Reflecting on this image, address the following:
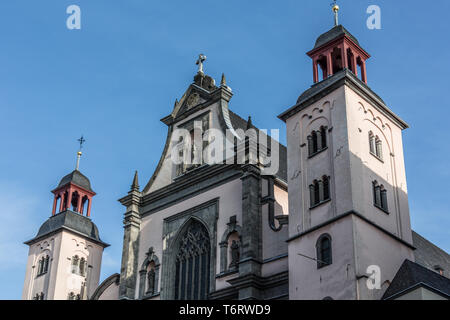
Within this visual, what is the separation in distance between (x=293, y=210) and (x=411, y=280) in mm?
5697

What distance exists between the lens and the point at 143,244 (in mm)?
36062

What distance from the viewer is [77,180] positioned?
46250 millimetres

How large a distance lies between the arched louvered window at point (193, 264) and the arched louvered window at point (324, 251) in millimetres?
6845

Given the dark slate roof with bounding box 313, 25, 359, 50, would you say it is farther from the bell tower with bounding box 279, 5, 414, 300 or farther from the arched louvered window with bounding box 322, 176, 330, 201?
the arched louvered window with bounding box 322, 176, 330, 201

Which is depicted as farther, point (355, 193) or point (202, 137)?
point (202, 137)

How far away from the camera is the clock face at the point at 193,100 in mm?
38219

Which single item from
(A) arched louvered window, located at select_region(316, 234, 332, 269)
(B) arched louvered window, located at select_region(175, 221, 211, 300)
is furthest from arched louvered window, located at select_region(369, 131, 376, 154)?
(B) arched louvered window, located at select_region(175, 221, 211, 300)

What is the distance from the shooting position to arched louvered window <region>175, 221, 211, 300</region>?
32531 mm

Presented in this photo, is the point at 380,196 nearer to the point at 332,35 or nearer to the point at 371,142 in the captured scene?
the point at 371,142

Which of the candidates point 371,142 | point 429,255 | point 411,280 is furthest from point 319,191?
point 429,255
